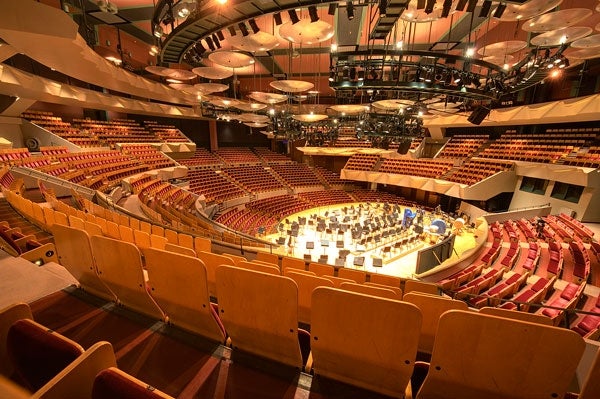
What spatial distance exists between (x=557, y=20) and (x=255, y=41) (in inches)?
236

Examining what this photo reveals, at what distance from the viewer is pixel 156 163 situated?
14.2 meters

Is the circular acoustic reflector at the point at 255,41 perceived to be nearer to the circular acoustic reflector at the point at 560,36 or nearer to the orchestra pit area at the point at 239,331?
the orchestra pit area at the point at 239,331

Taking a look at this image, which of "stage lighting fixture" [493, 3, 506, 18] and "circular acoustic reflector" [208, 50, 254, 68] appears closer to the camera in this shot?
"stage lighting fixture" [493, 3, 506, 18]

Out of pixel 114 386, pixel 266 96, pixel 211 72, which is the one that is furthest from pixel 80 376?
pixel 266 96

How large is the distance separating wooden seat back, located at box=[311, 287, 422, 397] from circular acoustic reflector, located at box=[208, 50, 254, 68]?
5776 mm

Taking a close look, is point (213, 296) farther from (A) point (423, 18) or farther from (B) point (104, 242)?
(A) point (423, 18)

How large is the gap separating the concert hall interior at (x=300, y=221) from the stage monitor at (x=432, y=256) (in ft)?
0.21

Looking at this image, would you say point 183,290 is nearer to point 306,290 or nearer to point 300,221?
point 306,290

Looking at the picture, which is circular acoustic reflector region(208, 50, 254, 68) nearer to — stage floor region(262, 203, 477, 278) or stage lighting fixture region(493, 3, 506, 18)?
stage lighting fixture region(493, 3, 506, 18)

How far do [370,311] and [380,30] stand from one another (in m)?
4.65

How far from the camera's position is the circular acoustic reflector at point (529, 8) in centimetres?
390

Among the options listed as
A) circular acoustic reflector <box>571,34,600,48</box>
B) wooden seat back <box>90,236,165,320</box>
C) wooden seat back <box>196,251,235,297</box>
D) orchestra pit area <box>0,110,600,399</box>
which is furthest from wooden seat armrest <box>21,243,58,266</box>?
circular acoustic reflector <box>571,34,600,48</box>

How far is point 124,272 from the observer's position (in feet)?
5.42

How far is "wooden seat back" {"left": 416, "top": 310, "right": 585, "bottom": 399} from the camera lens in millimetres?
991
